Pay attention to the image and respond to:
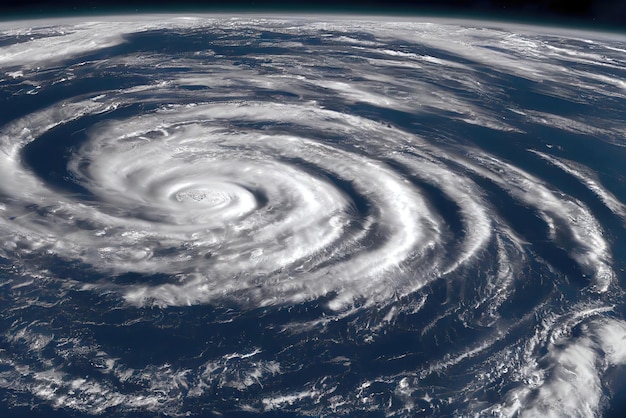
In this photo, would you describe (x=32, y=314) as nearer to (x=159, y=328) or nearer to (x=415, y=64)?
(x=159, y=328)

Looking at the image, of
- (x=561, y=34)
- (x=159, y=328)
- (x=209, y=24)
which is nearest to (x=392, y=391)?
(x=159, y=328)

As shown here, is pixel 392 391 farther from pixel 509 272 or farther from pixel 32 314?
pixel 32 314

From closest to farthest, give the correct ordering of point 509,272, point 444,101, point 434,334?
point 434,334 < point 509,272 < point 444,101

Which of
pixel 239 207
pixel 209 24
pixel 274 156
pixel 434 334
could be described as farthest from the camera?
pixel 209 24

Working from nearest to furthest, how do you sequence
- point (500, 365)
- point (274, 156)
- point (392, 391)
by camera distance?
point (392, 391)
point (500, 365)
point (274, 156)

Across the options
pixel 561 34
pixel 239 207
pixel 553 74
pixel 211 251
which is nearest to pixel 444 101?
pixel 553 74

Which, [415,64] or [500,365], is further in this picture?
[415,64]
